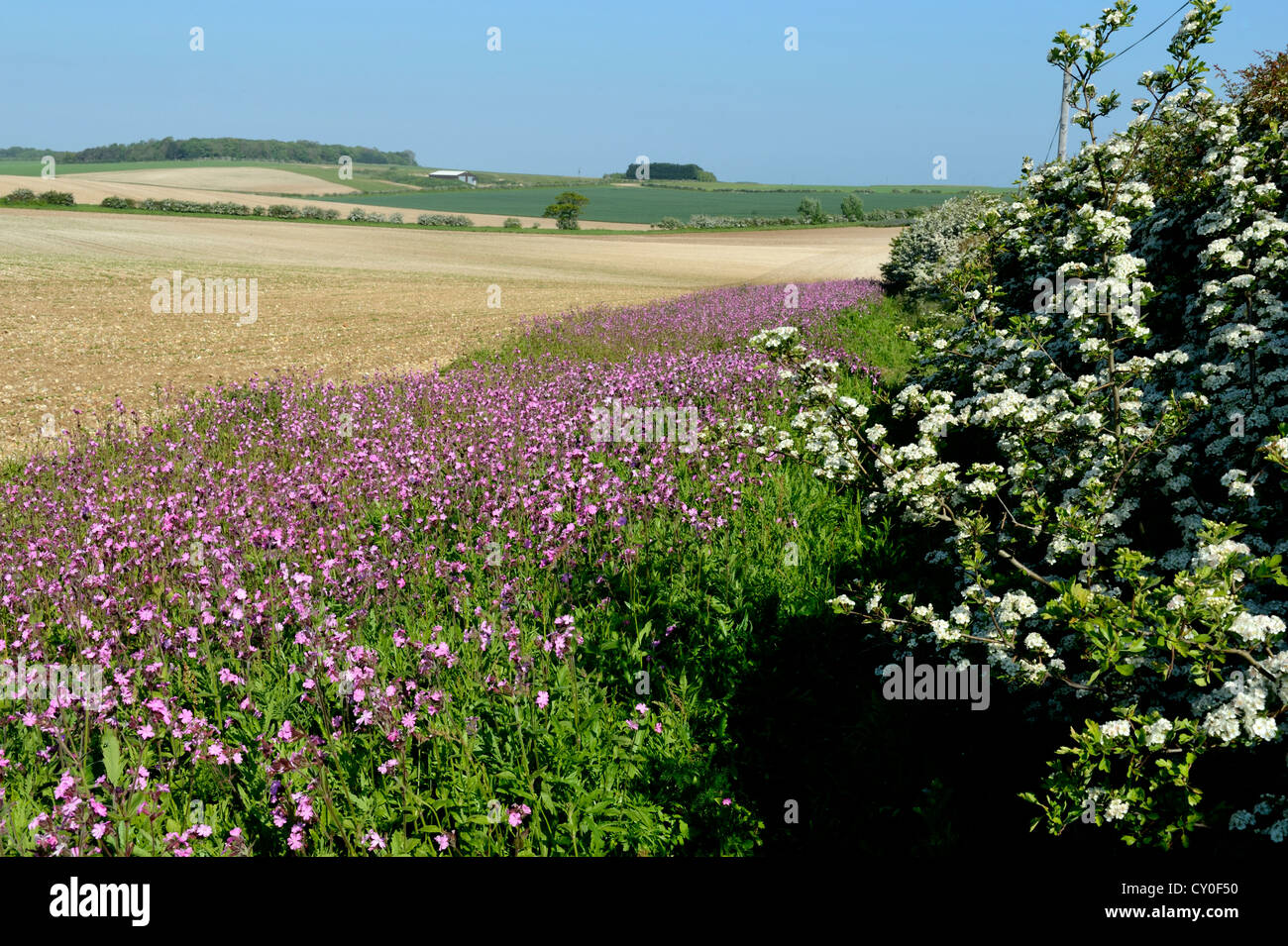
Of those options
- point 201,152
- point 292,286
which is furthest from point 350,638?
point 201,152

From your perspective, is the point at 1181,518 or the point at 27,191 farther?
the point at 27,191

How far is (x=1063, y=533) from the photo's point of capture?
3963 mm

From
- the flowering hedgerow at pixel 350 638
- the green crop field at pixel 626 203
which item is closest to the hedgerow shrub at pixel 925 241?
the flowering hedgerow at pixel 350 638

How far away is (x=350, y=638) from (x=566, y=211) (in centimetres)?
9780

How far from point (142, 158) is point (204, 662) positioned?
718ft

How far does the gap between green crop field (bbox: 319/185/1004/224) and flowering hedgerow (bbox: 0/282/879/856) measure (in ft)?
330

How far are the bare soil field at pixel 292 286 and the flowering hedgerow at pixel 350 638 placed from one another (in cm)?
574

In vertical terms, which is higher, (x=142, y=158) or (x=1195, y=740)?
(x=142, y=158)

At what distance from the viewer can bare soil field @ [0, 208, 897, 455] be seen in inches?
630

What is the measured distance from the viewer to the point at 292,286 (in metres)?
35.1

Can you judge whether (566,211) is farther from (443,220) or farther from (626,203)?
(626,203)

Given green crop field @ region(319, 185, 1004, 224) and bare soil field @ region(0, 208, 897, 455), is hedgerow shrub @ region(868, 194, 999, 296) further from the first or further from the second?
green crop field @ region(319, 185, 1004, 224)
